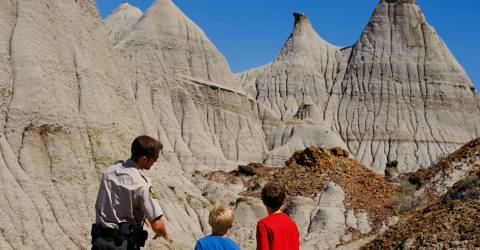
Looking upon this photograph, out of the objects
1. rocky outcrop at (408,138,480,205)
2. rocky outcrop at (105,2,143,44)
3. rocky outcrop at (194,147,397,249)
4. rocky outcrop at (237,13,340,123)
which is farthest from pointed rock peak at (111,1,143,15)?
rocky outcrop at (408,138,480,205)

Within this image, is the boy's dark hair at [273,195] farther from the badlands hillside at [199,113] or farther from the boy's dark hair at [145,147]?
the badlands hillside at [199,113]

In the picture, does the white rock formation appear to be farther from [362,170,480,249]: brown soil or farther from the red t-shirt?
the red t-shirt

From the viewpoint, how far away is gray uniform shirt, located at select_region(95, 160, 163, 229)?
699 cm

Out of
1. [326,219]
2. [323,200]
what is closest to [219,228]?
[326,219]

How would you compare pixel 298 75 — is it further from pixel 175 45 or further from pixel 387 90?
pixel 175 45

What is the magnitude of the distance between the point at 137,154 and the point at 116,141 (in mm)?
20725

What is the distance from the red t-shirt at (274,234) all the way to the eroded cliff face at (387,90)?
6878 cm

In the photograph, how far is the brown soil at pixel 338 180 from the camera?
33469mm

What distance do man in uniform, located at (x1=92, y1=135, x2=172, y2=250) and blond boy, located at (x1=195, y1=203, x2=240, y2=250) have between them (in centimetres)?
36

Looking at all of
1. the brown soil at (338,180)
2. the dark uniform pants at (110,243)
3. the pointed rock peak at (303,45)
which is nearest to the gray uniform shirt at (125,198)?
the dark uniform pants at (110,243)

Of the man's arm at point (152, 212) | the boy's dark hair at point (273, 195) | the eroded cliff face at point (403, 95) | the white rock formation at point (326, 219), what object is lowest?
the white rock formation at point (326, 219)

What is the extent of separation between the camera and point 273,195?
763 centimetres

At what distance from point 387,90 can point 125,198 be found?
79.4 metres

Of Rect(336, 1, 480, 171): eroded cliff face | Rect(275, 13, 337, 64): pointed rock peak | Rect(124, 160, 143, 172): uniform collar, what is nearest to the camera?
Rect(124, 160, 143, 172): uniform collar
